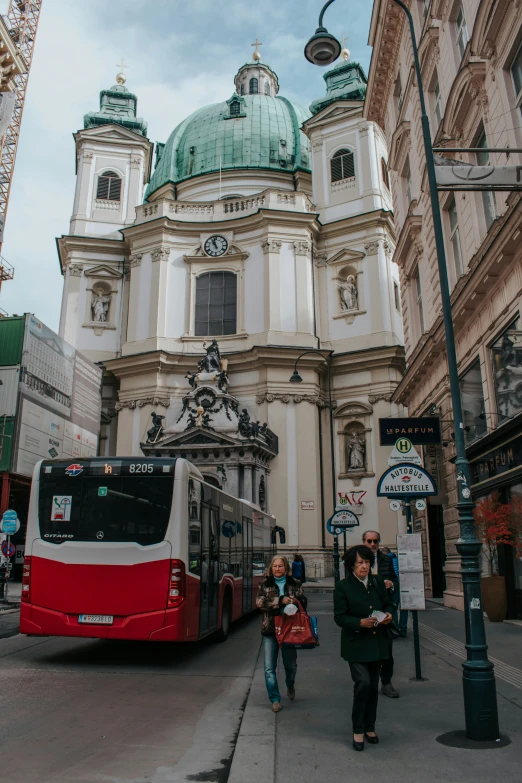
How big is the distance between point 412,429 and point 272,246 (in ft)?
77.4

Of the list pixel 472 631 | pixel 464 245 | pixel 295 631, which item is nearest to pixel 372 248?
pixel 464 245

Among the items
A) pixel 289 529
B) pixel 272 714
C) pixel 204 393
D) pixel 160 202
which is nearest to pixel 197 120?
pixel 160 202

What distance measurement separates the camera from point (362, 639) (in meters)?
5.83

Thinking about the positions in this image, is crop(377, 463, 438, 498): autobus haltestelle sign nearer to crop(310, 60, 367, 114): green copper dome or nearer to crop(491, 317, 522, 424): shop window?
crop(491, 317, 522, 424): shop window

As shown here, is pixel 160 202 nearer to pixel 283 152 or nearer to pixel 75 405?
pixel 283 152

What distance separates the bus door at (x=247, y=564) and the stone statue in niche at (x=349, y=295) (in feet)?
73.7

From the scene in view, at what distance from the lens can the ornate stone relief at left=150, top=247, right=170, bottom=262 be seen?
38219 millimetres

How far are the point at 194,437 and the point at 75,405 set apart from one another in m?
6.88

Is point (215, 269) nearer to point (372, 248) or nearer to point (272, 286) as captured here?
point (272, 286)

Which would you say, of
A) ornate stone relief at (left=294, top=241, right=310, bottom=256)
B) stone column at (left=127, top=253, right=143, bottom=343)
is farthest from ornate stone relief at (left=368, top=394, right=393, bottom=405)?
stone column at (left=127, top=253, right=143, bottom=343)

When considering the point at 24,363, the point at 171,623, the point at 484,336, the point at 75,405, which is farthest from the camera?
the point at 75,405

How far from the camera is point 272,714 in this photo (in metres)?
6.91

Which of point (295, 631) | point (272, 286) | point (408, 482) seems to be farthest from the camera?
point (272, 286)

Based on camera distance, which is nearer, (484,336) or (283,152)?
(484,336)
